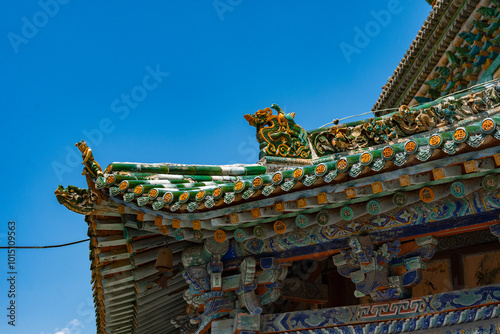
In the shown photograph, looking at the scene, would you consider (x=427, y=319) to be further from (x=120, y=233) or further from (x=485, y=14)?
(x=485, y=14)

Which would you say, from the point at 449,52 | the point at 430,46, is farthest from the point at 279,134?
the point at 430,46

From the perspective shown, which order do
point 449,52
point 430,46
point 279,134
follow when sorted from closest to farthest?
point 279,134, point 449,52, point 430,46

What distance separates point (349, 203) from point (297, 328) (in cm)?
149

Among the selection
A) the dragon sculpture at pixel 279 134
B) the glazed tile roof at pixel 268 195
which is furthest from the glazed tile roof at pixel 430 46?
the glazed tile roof at pixel 268 195

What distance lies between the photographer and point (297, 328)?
6.71 meters

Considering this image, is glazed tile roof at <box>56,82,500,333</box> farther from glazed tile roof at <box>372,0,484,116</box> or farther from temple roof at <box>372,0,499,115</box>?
glazed tile roof at <box>372,0,484,116</box>

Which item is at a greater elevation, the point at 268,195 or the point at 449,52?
the point at 449,52

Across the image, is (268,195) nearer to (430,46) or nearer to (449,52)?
(449,52)

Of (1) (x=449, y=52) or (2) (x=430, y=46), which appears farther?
(2) (x=430, y=46)

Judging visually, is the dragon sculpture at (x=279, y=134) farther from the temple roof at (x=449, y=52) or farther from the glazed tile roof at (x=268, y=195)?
the temple roof at (x=449, y=52)

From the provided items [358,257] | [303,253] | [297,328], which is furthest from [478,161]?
[297,328]

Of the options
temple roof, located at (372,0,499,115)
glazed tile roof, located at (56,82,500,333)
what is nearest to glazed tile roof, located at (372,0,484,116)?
temple roof, located at (372,0,499,115)

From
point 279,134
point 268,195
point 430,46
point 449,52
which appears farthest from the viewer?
point 430,46

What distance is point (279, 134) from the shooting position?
802 centimetres
